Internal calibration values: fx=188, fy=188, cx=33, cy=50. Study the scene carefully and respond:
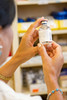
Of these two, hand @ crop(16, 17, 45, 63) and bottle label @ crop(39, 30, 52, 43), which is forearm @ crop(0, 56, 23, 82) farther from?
bottle label @ crop(39, 30, 52, 43)

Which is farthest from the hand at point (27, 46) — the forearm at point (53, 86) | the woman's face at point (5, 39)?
the woman's face at point (5, 39)

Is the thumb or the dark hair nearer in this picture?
the dark hair

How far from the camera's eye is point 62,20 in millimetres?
1761

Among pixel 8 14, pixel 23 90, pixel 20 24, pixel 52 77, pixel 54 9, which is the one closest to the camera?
pixel 8 14

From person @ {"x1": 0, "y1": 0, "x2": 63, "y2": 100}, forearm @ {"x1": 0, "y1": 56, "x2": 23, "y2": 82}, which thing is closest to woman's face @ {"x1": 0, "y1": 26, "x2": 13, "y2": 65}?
person @ {"x1": 0, "y1": 0, "x2": 63, "y2": 100}

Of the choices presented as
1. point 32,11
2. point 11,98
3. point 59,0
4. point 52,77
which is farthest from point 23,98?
point 32,11

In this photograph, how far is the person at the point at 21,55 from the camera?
22.5 inches

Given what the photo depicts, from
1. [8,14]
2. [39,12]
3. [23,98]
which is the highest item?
[39,12]

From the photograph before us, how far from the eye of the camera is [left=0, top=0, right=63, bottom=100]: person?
57cm

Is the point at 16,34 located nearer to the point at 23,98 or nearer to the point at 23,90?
the point at 23,90

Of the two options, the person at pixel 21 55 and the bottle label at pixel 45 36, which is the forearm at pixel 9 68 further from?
the bottle label at pixel 45 36

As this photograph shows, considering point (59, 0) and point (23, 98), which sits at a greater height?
point (59, 0)

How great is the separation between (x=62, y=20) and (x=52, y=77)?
1067mm

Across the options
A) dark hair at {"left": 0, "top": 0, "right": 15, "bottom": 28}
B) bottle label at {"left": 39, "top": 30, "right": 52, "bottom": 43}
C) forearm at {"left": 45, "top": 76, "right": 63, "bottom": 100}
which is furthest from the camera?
bottle label at {"left": 39, "top": 30, "right": 52, "bottom": 43}
